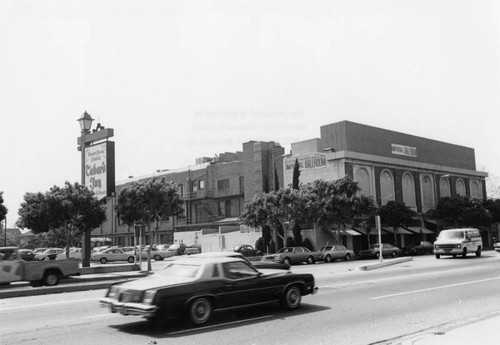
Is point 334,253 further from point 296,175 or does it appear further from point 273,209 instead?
point 296,175

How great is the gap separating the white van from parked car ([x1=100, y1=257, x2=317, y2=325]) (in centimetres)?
2255

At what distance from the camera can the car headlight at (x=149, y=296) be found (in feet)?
29.4

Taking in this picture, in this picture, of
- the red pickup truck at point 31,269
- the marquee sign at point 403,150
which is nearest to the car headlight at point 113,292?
the red pickup truck at point 31,269

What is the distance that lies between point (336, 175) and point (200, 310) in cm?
3840

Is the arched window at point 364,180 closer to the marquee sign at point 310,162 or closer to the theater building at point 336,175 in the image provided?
the theater building at point 336,175

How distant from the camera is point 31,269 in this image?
2014 centimetres

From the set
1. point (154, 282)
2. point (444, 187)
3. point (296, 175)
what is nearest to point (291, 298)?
point (154, 282)

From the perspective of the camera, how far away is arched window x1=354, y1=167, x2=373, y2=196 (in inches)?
1890

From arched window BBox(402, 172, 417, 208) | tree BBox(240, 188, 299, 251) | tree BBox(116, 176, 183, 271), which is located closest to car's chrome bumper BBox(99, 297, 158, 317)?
tree BBox(116, 176, 183, 271)

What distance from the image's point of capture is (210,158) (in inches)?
2970

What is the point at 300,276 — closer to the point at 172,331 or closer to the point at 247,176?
the point at 172,331

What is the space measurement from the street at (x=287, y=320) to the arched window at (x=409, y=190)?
39232mm

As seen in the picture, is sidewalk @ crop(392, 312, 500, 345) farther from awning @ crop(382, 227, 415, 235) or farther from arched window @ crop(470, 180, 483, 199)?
arched window @ crop(470, 180, 483, 199)

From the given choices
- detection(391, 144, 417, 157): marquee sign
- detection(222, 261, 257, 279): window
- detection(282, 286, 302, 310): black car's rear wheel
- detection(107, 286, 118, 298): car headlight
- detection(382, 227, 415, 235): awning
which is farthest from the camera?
detection(391, 144, 417, 157): marquee sign
